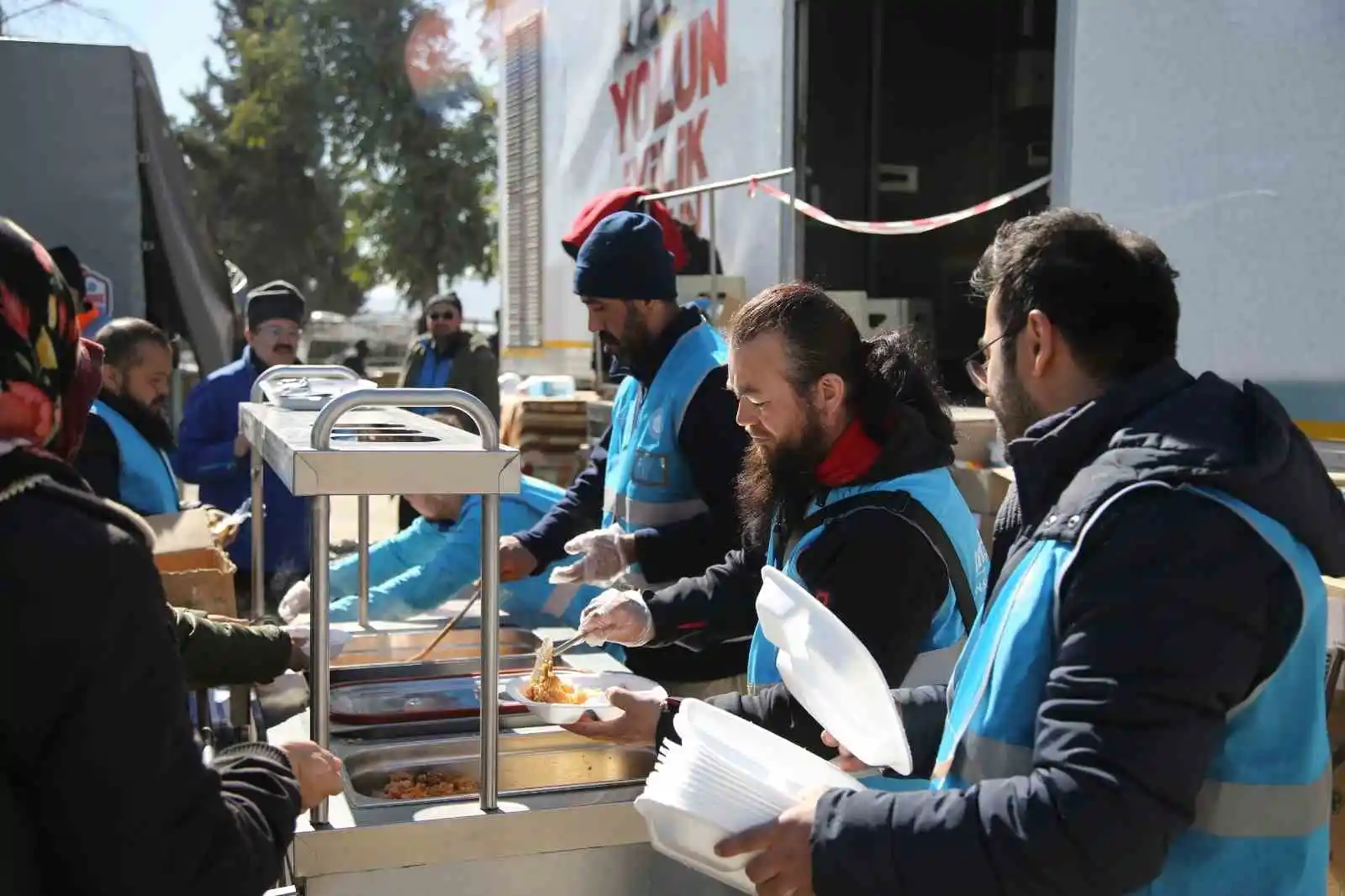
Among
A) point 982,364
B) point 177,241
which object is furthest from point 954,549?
point 177,241

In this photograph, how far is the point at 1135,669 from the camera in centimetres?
120

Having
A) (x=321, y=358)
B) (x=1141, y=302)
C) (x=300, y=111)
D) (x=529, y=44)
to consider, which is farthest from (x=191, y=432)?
(x=300, y=111)

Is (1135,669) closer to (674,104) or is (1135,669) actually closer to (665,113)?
(674,104)

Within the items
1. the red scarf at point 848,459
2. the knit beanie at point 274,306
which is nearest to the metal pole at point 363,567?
the red scarf at point 848,459

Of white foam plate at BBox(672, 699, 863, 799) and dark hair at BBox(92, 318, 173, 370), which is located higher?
dark hair at BBox(92, 318, 173, 370)

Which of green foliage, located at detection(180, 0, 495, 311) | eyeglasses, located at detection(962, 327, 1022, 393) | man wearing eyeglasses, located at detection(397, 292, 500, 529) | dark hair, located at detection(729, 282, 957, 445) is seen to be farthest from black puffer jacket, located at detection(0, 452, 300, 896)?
green foliage, located at detection(180, 0, 495, 311)

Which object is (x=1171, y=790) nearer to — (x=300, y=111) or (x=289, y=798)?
(x=289, y=798)

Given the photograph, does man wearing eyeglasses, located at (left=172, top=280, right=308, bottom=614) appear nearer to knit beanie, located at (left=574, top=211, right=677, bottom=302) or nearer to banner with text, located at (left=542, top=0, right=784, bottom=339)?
knit beanie, located at (left=574, top=211, right=677, bottom=302)

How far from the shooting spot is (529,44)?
988cm

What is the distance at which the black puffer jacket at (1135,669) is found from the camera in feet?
3.95

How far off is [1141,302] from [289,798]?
3.64 ft

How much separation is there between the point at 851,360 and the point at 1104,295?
830 millimetres

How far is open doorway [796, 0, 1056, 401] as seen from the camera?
21.3 feet

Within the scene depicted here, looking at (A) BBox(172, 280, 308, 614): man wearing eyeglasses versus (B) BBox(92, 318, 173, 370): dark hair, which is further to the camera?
(A) BBox(172, 280, 308, 614): man wearing eyeglasses
